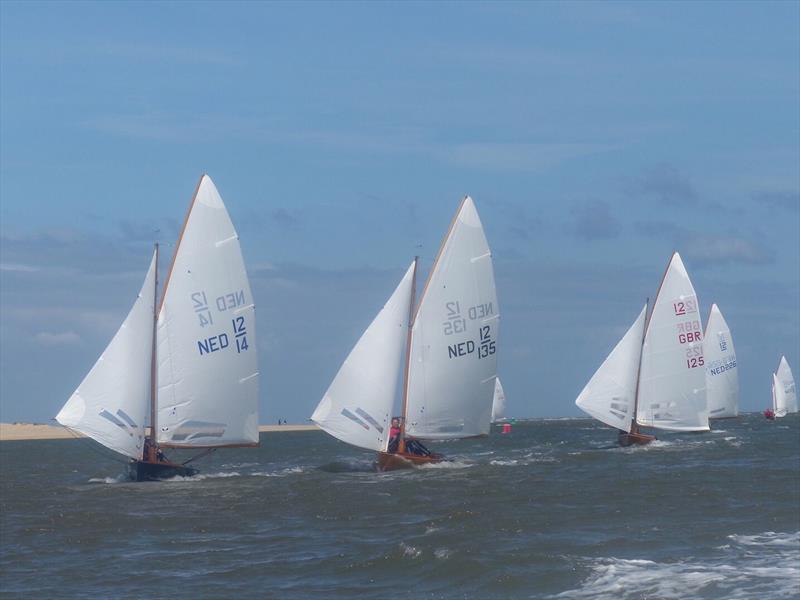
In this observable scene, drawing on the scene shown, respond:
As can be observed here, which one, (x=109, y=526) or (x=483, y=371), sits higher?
(x=483, y=371)

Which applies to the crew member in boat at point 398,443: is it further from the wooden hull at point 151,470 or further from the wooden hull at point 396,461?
the wooden hull at point 151,470

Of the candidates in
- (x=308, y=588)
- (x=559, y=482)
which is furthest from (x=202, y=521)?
(x=559, y=482)

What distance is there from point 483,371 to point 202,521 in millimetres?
20467

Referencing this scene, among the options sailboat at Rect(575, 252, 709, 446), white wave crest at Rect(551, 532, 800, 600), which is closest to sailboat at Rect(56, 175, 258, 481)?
white wave crest at Rect(551, 532, 800, 600)

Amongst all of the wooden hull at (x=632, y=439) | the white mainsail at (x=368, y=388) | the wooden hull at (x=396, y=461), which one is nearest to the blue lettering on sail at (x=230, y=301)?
the white mainsail at (x=368, y=388)

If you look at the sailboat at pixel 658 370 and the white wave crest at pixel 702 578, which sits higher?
the sailboat at pixel 658 370

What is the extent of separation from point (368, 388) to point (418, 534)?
19086 millimetres

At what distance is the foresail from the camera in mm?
142250

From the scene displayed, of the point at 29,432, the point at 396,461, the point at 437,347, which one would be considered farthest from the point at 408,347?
the point at 29,432

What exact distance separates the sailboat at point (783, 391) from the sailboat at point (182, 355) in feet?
341

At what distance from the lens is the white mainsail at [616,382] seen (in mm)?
69562

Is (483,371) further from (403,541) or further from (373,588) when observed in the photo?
(373,588)

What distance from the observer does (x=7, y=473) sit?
64.9 m

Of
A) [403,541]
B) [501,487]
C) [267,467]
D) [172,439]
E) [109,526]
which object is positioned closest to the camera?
[403,541]
